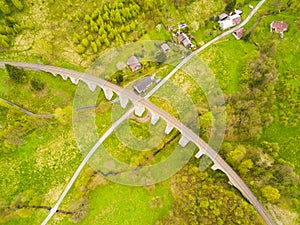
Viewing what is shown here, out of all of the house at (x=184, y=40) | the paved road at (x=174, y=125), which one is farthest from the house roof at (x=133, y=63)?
the house at (x=184, y=40)

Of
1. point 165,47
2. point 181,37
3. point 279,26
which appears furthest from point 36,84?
point 279,26

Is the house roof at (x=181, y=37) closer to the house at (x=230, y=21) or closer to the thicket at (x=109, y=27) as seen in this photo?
the thicket at (x=109, y=27)

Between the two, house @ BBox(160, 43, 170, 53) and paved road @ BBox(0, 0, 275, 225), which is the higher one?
house @ BBox(160, 43, 170, 53)

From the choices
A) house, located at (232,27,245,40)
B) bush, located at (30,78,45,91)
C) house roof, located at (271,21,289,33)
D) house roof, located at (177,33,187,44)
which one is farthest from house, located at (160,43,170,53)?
bush, located at (30,78,45,91)

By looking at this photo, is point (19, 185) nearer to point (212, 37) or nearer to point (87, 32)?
point (87, 32)

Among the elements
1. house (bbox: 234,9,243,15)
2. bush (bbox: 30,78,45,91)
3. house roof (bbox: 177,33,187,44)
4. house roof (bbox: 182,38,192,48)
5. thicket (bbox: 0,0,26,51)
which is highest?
thicket (bbox: 0,0,26,51)

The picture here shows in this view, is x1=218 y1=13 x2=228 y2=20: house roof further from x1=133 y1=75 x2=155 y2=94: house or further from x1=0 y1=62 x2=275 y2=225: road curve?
x1=0 y1=62 x2=275 y2=225: road curve
